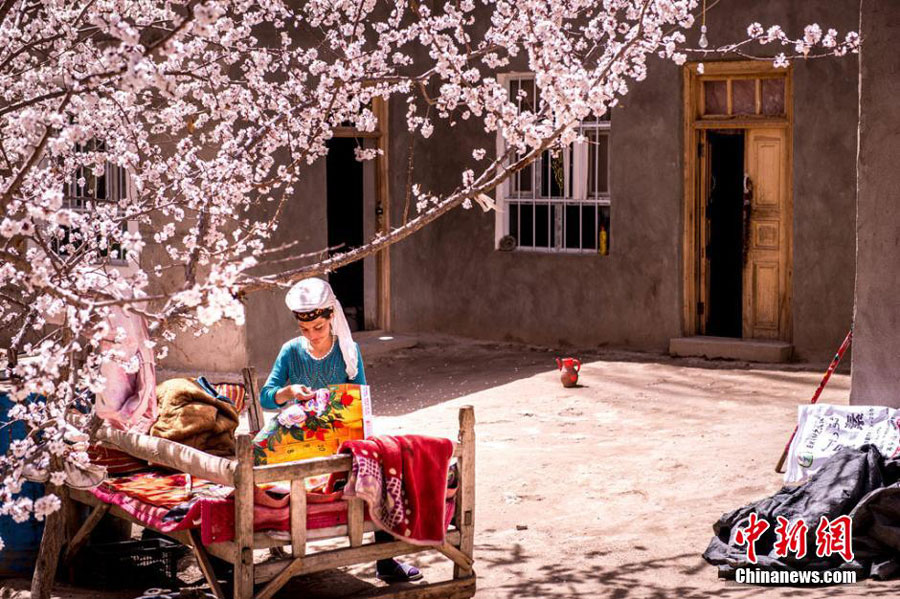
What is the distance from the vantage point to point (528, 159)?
6.32 metres

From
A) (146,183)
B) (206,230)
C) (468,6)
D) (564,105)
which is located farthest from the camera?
(468,6)

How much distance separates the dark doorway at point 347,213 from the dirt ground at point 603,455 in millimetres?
1320

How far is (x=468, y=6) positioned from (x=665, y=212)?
5.24 metres

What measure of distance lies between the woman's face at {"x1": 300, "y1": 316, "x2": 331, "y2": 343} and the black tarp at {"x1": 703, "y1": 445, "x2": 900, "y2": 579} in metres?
2.27

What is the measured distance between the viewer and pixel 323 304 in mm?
6602

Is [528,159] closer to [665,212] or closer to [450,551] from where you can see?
[450,551]

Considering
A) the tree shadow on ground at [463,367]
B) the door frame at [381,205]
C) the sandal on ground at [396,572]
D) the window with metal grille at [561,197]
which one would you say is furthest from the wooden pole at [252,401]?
the door frame at [381,205]

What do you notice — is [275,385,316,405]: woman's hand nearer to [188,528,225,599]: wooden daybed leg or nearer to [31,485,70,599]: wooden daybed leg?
[188,528,225,599]: wooden daybed leg

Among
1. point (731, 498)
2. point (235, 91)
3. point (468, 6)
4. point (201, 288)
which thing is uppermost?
point (468, 6)

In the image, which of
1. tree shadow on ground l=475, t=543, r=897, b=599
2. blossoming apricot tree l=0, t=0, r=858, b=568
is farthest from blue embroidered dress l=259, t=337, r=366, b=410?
tree shadow on ground l=475, t=543, r=897, b=599

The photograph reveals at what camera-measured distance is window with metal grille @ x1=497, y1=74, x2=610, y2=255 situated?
14.0 meters

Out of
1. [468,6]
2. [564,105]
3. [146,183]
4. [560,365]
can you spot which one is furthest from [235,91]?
[560,365]

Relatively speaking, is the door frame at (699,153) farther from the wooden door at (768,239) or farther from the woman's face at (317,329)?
the woman's face at (317,329)

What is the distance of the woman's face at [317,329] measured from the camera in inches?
261
